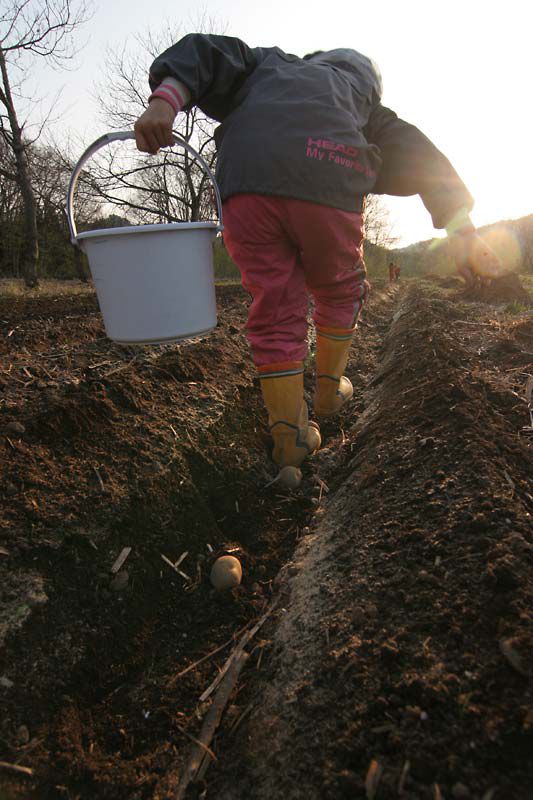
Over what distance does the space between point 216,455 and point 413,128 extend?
166cm

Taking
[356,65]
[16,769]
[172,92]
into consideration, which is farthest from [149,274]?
[16,769]

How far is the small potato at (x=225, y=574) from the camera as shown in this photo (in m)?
1.51

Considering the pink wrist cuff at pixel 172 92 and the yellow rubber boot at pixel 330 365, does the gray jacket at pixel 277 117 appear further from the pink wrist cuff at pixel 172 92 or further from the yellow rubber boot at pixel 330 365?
the yellow rubber boot at pixel 330 365

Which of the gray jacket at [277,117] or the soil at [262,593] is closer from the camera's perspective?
the soil at [262,593]

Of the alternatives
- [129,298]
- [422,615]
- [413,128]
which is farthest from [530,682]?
[413,128]

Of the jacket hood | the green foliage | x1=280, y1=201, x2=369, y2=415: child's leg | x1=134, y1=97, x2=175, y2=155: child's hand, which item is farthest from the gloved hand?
the green foliage

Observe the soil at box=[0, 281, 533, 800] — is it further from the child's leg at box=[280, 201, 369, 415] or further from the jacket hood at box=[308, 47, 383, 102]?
the jacket hood at box=[308, 47, 383, 102]

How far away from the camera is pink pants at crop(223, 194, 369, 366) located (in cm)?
176

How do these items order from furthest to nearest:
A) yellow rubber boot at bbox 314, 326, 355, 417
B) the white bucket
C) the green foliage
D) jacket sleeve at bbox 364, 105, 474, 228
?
the green foliage, yellow rubber boot at bbox 314, 326, 355, 417, jacket sleeve at bbox 364, 105, 474, 228, the white bucket

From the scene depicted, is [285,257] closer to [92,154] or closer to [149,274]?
[149,274]

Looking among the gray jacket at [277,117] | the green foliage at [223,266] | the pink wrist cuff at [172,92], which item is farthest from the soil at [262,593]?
the green foliage at [223,266]

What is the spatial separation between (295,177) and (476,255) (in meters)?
1.01

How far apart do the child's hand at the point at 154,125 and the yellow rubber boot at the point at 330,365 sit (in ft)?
3.43

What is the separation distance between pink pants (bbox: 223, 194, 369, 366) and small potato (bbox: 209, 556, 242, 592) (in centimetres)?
80
